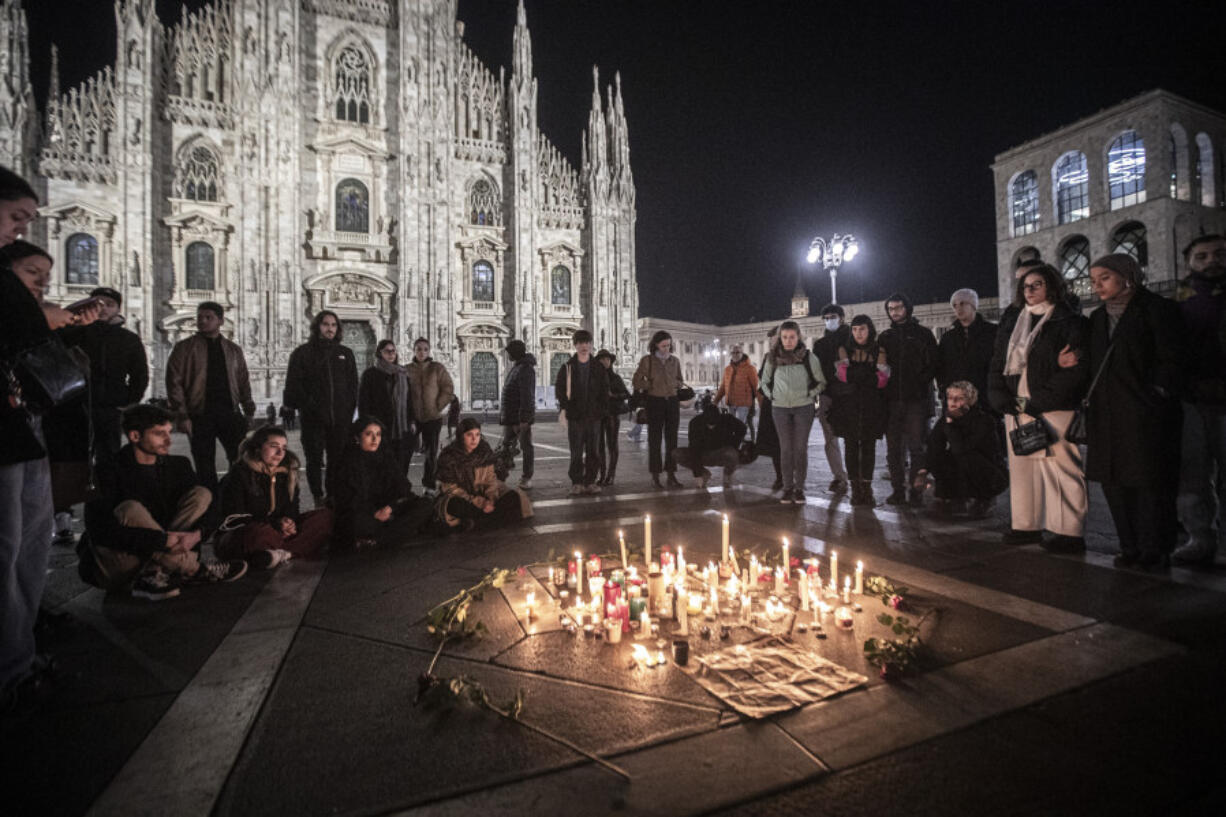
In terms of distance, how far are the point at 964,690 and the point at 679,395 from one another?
5.49m

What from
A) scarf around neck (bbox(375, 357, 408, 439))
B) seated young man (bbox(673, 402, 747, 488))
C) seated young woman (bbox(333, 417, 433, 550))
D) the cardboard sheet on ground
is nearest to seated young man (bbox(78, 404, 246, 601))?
seated young woman (bbox(333, 417, 433, 550))

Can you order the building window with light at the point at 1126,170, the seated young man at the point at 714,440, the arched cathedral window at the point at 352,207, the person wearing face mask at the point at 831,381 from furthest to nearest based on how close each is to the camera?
the building window with light at the point at 1126,170
the arched cathedral window at the point at 352,207
the seated young man at the point at 714,440
the person wearing face mask at the point at 831,381

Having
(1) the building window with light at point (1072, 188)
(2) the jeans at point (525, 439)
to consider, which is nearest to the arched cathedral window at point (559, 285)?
(2) the jeans at point (525, 439)

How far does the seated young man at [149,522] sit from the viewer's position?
11.4 ft

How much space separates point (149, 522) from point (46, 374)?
5.44 feet

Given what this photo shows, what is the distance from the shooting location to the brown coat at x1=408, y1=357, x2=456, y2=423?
7.31 m

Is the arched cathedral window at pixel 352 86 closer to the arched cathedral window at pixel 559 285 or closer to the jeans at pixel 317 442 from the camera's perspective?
the arched cathedral window at pixel 559 285

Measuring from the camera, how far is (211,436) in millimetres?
5551

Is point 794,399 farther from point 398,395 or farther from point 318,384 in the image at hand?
point 318,384

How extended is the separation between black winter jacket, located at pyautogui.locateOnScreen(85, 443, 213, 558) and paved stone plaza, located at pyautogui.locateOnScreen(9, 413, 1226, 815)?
388mm

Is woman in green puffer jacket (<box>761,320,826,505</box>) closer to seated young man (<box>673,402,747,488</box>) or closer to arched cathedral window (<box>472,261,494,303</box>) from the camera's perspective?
seated young man (<box>673,402,747,488</box>)

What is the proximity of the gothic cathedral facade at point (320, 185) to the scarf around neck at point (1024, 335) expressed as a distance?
A: 25.3 metres

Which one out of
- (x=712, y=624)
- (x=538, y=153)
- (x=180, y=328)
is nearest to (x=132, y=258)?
(x=180, y=328)

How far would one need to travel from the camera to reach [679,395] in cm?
750
